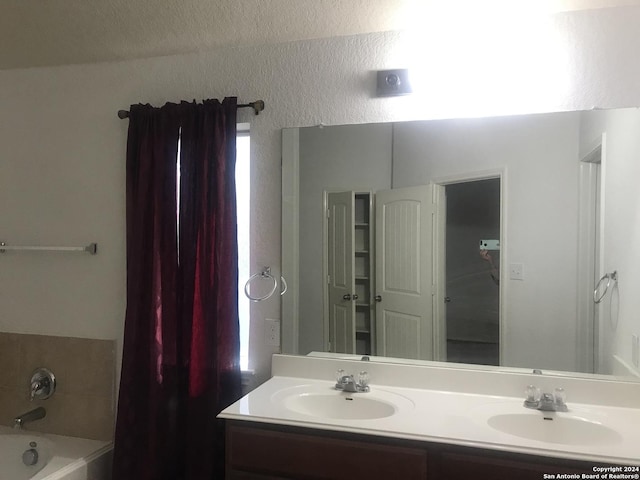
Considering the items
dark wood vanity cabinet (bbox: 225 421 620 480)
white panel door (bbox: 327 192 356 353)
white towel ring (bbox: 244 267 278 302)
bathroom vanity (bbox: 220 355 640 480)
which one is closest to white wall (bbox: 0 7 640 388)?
white towel ring (bbox: 244 267 278 302)

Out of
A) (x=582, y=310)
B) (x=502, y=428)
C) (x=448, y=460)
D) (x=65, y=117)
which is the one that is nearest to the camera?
(x=448, y=460)

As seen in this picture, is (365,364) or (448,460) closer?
(448,460)

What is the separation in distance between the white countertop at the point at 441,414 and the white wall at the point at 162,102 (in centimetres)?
29

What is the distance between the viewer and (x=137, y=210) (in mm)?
2346

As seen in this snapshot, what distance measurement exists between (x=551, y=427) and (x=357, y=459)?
69 cm

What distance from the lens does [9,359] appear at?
106 inches

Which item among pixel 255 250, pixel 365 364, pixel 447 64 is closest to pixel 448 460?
pixel 365 364

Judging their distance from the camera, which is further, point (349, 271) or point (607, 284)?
point (349, 271)

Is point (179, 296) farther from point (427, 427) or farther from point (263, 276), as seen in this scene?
point (427, 427)

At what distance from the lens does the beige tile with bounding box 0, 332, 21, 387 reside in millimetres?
2674

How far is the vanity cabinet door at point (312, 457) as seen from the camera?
1598mm

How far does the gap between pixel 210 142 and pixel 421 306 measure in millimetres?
1140

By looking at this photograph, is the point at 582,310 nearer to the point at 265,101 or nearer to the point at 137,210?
the point at 265,101

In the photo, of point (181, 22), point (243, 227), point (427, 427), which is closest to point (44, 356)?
point (243, 227)
